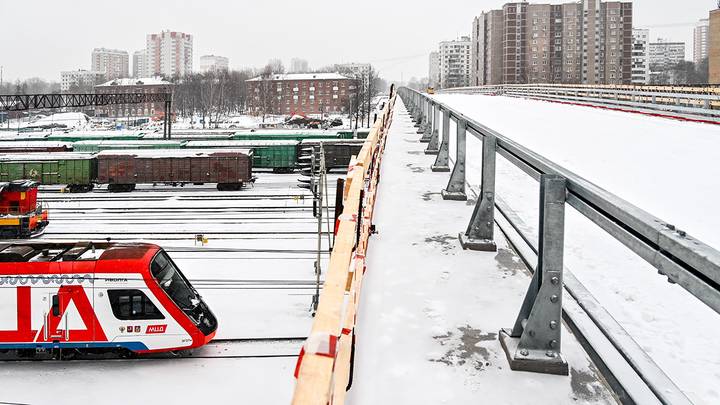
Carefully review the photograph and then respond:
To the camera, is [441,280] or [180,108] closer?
[441,280]

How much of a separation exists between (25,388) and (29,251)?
12.1 feet

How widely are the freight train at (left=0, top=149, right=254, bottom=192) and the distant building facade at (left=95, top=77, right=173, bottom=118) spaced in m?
82.5

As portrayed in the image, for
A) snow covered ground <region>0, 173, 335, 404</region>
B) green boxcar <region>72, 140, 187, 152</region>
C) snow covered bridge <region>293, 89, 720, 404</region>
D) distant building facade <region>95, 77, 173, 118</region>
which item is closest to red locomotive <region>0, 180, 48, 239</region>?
snow covered ground <region>0, 173, 335, 404</region>

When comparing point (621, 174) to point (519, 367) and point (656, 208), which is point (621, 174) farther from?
point (519, 367)

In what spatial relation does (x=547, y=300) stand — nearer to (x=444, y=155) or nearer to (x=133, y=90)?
(x=444, y=155)

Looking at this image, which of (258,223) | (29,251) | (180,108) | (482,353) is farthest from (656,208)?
(180,108)

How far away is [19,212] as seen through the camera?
29688 millimetres

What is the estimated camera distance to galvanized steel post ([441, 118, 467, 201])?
22.5ft

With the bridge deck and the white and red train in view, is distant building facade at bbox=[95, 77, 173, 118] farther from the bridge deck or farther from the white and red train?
the bridge deck

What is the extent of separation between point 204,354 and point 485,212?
11.9 metres

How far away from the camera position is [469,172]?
418 inches

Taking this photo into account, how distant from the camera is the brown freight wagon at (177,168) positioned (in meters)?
42.4

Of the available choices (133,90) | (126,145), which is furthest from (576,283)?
(133,90)

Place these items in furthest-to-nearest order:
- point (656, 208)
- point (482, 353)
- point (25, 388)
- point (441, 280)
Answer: point (25, 388)
point (656, 208)
point (441, 280)
point (482, 353)
